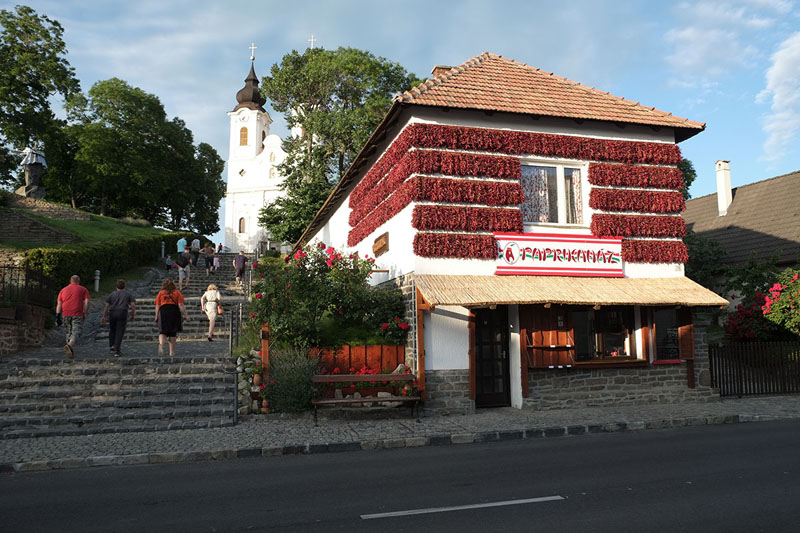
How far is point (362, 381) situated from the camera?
11023 millimetres

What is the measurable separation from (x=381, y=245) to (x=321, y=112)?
1994 cm

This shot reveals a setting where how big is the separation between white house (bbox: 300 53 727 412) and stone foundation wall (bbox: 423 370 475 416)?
0.03 meters

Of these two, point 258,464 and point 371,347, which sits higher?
point 371,347

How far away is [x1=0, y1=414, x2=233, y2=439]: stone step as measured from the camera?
9.51m

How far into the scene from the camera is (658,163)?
14.4 m

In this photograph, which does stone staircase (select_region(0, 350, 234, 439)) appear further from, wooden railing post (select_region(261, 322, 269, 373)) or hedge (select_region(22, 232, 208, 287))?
hedge (select_region(22, 232, 208, 287))

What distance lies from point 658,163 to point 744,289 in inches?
278

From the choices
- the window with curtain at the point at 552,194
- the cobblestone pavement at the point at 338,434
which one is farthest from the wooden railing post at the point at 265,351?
the window with curtain at the point at 552,194

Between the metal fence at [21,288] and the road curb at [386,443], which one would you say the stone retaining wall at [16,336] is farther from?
the road curb at [386,443]

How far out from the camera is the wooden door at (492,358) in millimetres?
12664

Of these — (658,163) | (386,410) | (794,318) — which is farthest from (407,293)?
(794,318)

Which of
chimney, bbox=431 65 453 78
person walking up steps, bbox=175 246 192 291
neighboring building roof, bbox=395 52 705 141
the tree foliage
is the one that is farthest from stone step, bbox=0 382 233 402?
the tree foliage

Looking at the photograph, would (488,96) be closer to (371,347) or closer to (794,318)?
(371,347)

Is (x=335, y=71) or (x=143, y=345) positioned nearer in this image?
(x=143, y=345)
